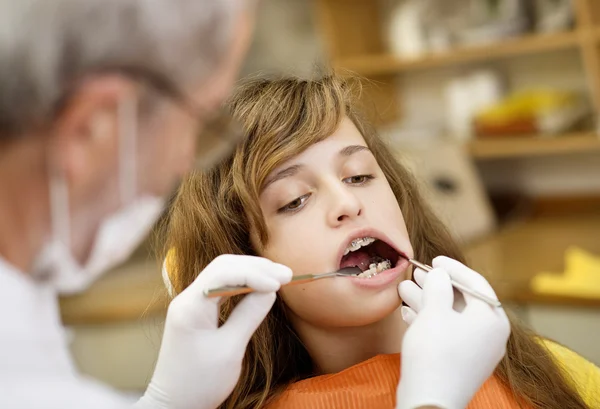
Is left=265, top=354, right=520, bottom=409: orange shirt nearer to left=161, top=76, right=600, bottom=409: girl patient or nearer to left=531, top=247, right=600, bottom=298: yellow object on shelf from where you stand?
left=161, top=76, right=600, bottom=409: girl patient

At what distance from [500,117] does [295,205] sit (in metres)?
1.80

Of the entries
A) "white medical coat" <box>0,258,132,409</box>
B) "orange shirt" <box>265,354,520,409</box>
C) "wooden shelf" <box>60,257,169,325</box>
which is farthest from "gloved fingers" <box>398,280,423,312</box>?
"white medical coat" <box>0,258,132,409</box>

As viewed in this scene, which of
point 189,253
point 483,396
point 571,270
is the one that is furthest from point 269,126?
point 571,270

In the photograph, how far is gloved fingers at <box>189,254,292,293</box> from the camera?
35.4 inches

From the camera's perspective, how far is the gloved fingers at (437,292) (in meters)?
0.92

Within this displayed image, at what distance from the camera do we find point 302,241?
3.63 ft

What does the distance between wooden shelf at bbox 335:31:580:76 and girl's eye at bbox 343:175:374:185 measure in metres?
1.55

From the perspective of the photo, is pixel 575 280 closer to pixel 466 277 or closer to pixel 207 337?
pixel 466 277

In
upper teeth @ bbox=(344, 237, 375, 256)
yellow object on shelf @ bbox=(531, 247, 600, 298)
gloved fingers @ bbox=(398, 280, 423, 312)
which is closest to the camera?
gloved fingers @ bbox=(398, 280, 423, 312)

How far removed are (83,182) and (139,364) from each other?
162 centimetres

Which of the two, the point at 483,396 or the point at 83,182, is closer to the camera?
the point at 83,182

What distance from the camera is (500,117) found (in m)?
2.75

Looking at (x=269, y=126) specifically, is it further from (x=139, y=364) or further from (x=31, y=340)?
(x=139, y=364)

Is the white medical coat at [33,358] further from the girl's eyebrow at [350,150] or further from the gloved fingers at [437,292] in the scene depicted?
the girl's eyebrow at [350,150]
